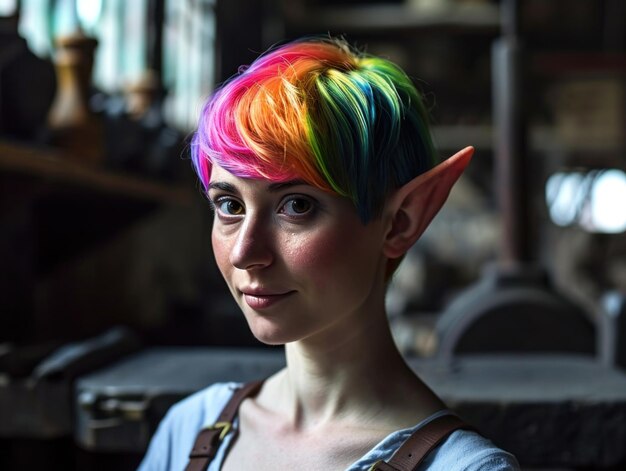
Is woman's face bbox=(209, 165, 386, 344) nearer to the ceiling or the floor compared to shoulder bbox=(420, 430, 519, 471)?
nearer to the ceiling

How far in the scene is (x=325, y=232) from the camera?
94 centimetres

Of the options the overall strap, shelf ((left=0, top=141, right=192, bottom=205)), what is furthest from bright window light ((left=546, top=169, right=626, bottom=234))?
the overall strap

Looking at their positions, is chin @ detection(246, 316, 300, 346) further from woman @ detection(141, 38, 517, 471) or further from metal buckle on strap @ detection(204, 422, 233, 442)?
metal buckle on strap @ detection(204, 422, 233, 442)

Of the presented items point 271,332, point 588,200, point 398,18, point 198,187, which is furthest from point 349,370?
point 588,200

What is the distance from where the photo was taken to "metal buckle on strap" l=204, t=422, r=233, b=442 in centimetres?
108

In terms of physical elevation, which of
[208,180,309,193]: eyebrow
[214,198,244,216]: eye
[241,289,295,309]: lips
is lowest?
[241,289,295,309]: lips

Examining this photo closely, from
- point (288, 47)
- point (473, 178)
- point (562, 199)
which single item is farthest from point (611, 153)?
point (288, 47)

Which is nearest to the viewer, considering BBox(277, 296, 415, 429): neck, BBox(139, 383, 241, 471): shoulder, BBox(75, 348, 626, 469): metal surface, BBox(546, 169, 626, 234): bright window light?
BBox(277, 296, 415, 429): neck

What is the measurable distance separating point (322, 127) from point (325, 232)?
112 mm

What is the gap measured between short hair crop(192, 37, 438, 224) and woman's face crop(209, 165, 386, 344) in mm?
20

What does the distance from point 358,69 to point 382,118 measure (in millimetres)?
86

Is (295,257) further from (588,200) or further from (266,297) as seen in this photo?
(588,200)

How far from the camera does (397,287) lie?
671 cm

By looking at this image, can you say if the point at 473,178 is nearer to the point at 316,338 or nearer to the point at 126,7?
the point at 126,7
